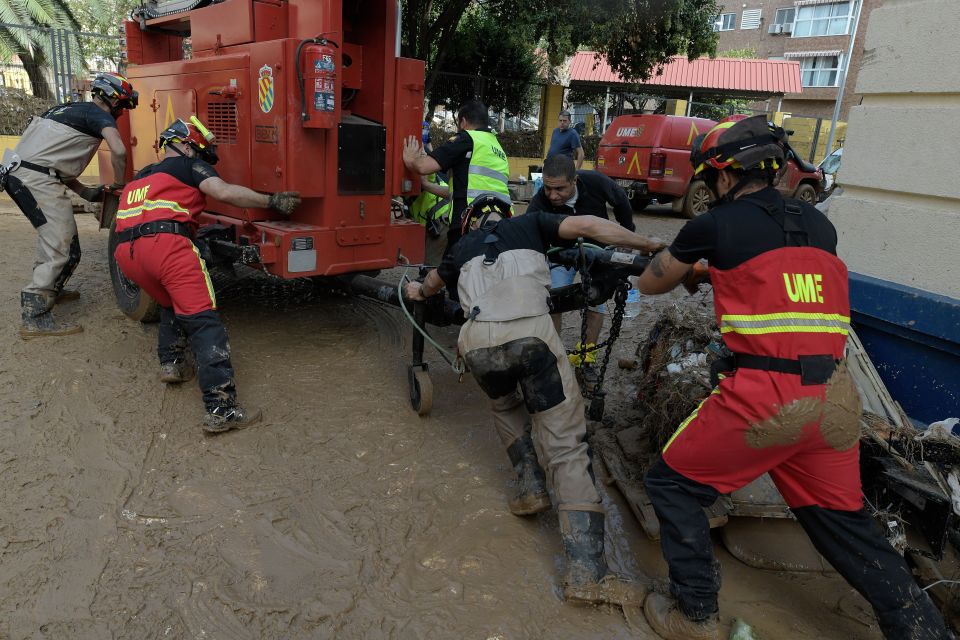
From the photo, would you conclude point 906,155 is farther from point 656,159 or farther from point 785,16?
point 785,16

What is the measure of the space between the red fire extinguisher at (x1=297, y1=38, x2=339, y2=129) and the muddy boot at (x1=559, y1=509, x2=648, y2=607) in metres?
2.91

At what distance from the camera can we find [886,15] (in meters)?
3.38

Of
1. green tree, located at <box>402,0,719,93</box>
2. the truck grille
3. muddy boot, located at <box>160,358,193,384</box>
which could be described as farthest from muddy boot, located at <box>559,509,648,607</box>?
green tree, located at <box>402,0,719,93</box>

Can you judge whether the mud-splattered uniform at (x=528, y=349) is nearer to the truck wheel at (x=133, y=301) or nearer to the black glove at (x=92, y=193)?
the truck wheel at (x=133, y=301)

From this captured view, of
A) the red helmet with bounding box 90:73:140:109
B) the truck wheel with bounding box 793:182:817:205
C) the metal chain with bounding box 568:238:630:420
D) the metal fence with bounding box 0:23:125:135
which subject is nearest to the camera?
the metal chain with bounding box 568:238:630:420

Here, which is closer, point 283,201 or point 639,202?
point 283,201

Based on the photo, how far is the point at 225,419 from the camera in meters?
3.85

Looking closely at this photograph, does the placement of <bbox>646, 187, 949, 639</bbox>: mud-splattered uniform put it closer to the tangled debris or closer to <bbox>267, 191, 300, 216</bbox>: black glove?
the tangled debris

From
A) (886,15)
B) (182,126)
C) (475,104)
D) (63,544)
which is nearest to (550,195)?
(475,104)

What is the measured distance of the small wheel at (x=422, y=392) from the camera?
4133mm

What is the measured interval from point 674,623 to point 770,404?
914mm

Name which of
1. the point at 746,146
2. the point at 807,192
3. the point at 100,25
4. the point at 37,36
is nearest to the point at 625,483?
the point at 746,146

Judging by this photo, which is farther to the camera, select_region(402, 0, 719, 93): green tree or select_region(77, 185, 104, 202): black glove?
select_region(402, 0, 719, 93): green tree

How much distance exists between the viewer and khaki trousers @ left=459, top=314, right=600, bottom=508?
2.90 meters
